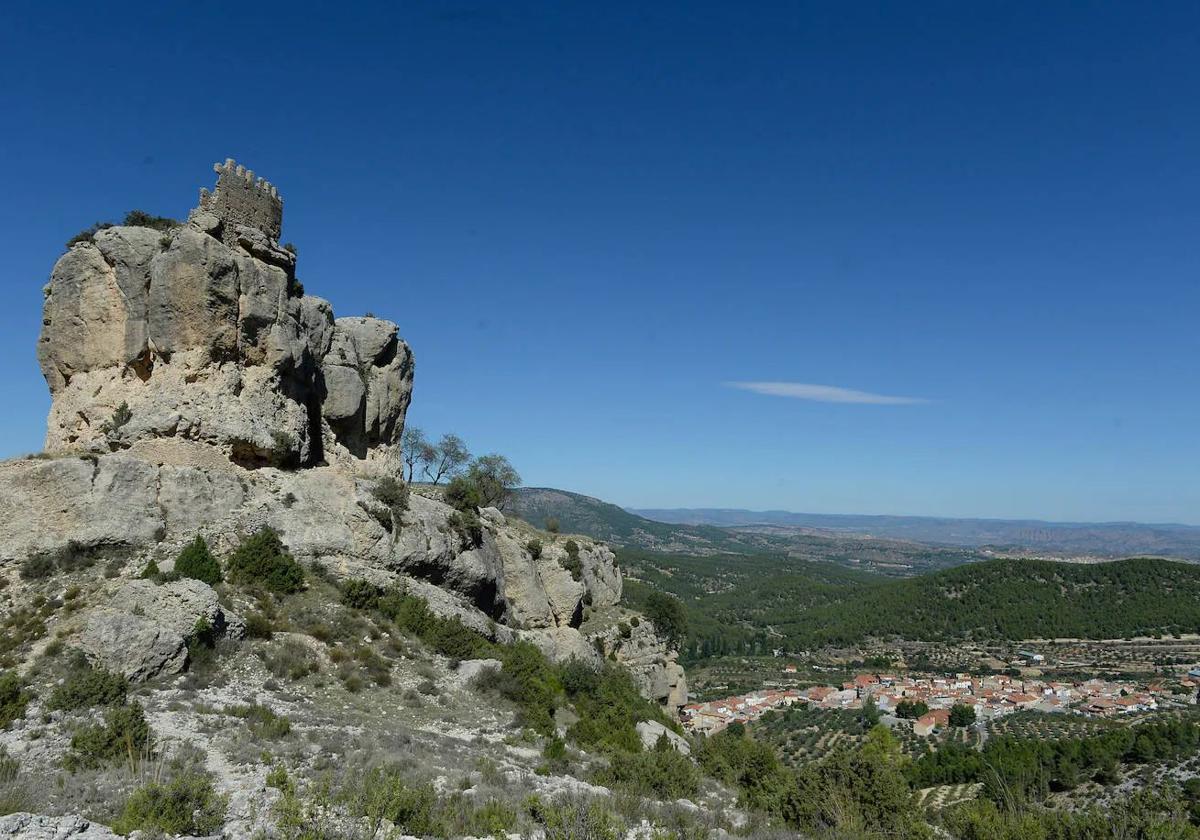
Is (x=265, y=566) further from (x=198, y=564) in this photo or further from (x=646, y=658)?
(x=646, y=658)

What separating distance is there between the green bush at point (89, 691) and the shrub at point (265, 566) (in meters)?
6.08

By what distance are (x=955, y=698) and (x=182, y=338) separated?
95987mm

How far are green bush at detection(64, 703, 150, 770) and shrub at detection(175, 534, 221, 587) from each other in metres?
7.93

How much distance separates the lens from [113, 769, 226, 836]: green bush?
352 inches

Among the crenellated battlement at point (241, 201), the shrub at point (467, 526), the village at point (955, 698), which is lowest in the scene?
the village at point (955, 698)

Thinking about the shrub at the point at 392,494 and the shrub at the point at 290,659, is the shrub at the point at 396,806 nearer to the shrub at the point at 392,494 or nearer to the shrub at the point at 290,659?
the shrub at the point at 290,659

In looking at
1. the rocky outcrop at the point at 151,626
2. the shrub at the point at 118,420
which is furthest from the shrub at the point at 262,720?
the shrub at the point at 118,420

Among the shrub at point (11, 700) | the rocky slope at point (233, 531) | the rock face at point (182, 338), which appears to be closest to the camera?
the shrub at point (11, 700)

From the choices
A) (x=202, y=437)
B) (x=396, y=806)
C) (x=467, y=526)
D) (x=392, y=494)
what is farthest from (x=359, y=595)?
(x=396, y=806)

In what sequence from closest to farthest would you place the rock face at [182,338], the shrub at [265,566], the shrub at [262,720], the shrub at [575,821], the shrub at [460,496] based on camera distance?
the shrub at [575,821], the shrub at [262,720], the shrub at [265,566], the rock face at [182,338], the shrub at [460,496]

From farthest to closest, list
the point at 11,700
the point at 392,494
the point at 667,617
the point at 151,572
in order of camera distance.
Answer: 1. the point at 667,617
2. the point at 392,494
3. the point at 151,572
4. the point at 11,700

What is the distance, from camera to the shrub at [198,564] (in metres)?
20.0

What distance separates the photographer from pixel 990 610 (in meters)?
140

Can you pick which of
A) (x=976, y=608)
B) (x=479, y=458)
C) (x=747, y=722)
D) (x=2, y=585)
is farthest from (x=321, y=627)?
(x=976, y=608)
